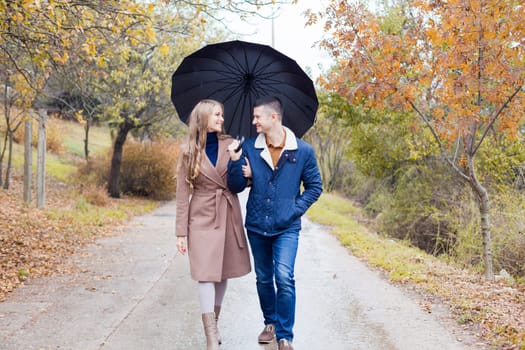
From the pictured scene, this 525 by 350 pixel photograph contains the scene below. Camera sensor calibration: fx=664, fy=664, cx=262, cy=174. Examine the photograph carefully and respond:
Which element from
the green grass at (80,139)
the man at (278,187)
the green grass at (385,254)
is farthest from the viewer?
the green grass at (80,139)

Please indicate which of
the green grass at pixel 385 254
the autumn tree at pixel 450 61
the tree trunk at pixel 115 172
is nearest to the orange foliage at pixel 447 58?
the autumn tree at pixel 450 61

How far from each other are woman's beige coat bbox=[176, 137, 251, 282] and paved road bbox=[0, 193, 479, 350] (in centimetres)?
78

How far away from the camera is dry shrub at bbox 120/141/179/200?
2420 centimetres

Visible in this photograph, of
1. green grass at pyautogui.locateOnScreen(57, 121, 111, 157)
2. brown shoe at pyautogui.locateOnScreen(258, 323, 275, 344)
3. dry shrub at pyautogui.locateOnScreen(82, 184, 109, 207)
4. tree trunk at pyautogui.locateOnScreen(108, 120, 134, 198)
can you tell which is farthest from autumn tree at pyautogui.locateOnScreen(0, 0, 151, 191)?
green grass at pyautogui.locateOnScreen(57, 121, 111, 157)

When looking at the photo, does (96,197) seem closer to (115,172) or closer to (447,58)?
(115,172)

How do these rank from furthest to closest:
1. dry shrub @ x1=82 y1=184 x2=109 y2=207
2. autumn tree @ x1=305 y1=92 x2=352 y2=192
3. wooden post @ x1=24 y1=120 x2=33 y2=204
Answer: autumn tree @ x1=305 y1=92 x2=352 y2=192 < dry shrub @ x1=82 y1=184 x2=109 y2=207 < wooden post @ x1=24 y1=120 x2=33 y2=204

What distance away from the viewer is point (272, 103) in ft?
17.5

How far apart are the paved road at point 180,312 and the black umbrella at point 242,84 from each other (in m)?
1.91

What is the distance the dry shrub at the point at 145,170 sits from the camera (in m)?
24.2

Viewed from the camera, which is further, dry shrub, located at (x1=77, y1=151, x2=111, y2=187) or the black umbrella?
dry shrub, located at (x1=77, y1=151, x2=111, y2=187)

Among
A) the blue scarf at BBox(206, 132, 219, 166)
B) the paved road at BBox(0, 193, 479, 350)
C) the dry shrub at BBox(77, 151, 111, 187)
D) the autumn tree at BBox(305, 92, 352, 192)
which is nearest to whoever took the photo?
the blue scarf at BBox(206, 132, 219, 166)

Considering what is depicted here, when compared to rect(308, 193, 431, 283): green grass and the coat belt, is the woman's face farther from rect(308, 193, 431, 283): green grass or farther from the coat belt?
rect(308, 193, 431, 283): green grass

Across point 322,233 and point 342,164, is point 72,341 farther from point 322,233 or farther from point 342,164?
point 342,164

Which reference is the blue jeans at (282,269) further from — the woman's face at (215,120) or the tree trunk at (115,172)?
the tree trunk at (115,172)
